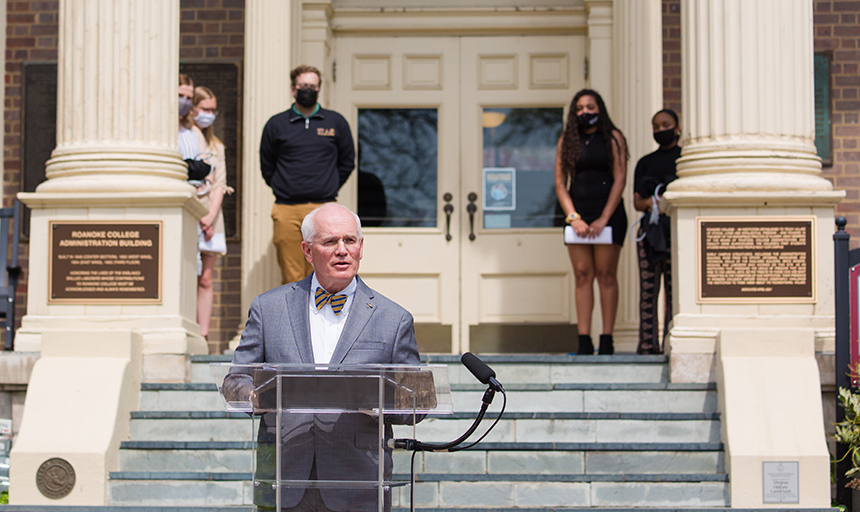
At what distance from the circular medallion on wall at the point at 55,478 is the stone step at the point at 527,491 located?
483mm

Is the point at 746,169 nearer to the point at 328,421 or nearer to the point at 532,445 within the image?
the point at 532,445

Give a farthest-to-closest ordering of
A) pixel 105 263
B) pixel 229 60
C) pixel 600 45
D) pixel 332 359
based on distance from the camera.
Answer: pixel 229 60 < pixel 600 45 < pixel 105 263 < pixel 332 359

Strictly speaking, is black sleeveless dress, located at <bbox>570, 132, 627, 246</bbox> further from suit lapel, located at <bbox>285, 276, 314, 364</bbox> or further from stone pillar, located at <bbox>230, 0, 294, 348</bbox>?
suit lapel, located at <bbox>285, 276, 314, 364</bbox>

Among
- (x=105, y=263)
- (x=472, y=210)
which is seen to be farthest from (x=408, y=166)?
(x=105, y=263)

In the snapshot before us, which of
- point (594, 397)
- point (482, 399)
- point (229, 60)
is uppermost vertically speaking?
point (229, 60)

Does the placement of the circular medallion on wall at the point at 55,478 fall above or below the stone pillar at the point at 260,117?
below

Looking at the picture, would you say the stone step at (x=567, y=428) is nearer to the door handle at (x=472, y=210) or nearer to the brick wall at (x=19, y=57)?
the door handle at (x=472, y=210)

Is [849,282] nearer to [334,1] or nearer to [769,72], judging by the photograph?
[769,72]

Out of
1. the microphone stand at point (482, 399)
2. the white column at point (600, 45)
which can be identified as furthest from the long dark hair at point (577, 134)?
the microphone stand at point (482, 399)

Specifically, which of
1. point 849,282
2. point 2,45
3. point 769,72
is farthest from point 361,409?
point 2,45

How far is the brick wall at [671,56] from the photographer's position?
950cm

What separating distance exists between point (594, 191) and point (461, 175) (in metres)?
2.32

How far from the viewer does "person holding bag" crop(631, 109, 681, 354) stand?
7215 millimetres

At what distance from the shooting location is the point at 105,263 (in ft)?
22.4
